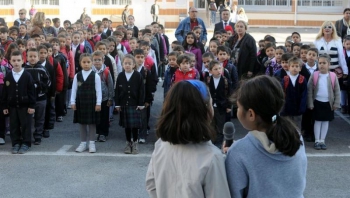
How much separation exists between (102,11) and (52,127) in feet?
70.4

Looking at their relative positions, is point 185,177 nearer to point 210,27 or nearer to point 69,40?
point 69,40

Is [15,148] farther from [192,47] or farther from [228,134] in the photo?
[228,134]

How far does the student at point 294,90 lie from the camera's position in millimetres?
8703

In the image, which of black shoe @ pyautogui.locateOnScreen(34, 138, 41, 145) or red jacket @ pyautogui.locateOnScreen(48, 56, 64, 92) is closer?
black shoe @ pyautogui.locateOnScreen(34, 138, 41, 145)

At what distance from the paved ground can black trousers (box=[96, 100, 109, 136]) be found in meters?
0.20

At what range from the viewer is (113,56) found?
11.1 m

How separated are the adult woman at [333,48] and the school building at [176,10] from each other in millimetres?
19723

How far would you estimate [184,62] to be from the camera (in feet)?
28.4

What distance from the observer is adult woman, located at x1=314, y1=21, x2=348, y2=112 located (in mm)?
10492

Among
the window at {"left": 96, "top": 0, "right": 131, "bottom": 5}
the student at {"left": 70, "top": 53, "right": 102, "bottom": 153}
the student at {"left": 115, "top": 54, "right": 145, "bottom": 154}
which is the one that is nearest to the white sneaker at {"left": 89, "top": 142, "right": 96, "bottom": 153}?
the student at {"left": 70, "top": 53, "right": 102, "bottom": 153}

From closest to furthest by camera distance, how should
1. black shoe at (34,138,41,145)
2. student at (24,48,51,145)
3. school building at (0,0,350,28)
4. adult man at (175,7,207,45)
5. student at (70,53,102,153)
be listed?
student at (70,53,102,153) → student at (24,48,51,145) → black shoe at (34,138,41,145) → adult man at (175,7,207,45) → school building at (0,0,350,28)

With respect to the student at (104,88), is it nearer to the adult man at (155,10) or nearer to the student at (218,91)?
the student at (218,91)

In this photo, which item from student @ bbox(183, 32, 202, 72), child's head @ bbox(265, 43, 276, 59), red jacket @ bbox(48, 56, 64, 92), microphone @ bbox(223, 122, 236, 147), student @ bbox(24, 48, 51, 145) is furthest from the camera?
student @ bbox(183, 32, 202, 72)

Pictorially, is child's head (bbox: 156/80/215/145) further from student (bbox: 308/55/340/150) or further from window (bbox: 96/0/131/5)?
window (bbox: 96/0/131/5)
